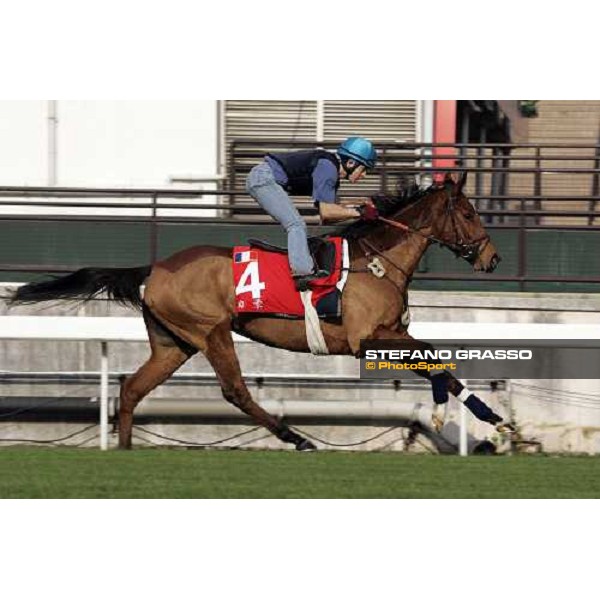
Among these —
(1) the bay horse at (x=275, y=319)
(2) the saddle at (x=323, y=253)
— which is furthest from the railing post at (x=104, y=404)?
(2) the saddle at (x=323, y=253)

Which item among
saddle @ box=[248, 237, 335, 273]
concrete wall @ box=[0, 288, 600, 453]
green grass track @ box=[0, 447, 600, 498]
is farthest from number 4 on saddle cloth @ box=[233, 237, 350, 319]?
concrete wall @ box=[0, 288, 600, 453]

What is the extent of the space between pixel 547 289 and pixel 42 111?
15.6 ft

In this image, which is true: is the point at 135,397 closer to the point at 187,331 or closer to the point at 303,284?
the point at 187,331

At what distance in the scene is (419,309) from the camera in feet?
36.1

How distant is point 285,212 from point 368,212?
54 cm

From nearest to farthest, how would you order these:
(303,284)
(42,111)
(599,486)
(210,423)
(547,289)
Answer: (599,486), (303,284), (210,423), (547,289), (42,111)

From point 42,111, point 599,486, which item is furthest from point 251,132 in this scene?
point 599,486

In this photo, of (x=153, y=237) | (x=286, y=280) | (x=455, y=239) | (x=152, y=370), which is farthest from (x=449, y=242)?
(x=153, y=237)

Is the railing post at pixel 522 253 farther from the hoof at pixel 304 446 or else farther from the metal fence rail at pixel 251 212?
the hoof at pixel 304 446

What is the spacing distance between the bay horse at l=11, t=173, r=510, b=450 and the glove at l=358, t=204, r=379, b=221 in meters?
0.08

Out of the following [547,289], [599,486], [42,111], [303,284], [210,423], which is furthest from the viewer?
[42,111]

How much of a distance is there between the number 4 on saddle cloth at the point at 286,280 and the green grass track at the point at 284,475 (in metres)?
0.91

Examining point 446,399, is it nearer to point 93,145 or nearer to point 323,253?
point 323,253

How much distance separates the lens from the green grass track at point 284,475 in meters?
7.32
